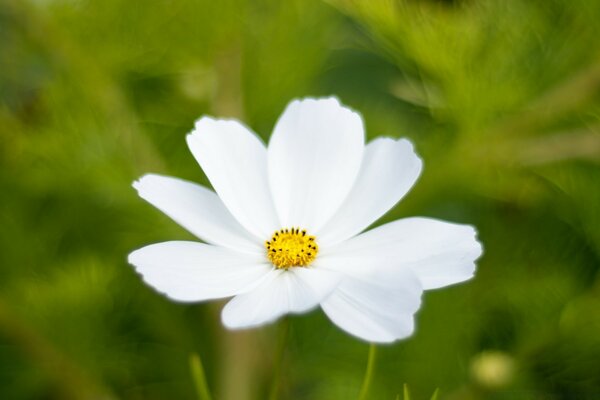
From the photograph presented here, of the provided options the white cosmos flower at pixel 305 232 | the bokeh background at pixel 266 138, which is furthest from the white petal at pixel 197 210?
the bokeh background at pixel 266 138

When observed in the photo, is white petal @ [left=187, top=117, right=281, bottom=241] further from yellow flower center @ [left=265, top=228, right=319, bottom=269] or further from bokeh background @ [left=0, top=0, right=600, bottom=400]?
bokeh background @ [left=0, top=0, right=600, bottom=400]

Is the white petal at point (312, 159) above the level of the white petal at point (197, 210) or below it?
above

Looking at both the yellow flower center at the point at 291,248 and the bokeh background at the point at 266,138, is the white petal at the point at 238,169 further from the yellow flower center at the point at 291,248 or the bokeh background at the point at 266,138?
the bokeh background at the point at 266,138

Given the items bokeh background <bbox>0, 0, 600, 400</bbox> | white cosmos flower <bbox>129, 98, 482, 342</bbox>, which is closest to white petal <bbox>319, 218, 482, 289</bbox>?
white cosmos flower <bbox>129, 98, 482, 342</bbox>

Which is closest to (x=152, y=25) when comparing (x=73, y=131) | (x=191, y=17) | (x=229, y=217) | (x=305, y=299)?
(x=191, y=17)

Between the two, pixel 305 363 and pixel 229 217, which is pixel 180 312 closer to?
pixel 305 363

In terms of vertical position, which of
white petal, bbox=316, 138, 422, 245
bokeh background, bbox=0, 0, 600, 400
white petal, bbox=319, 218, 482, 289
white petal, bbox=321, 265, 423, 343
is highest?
bokeh background, bbox=0, 0, 600, 400
